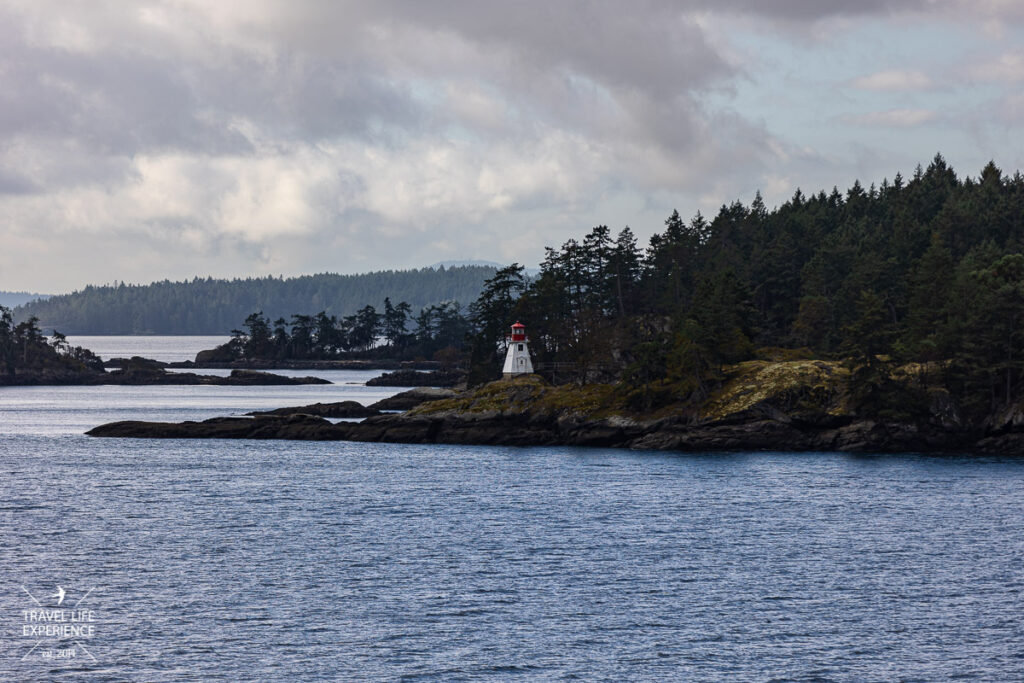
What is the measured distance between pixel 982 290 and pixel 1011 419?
14.4 metres

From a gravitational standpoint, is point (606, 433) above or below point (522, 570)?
above

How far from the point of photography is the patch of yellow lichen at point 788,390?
331 ft

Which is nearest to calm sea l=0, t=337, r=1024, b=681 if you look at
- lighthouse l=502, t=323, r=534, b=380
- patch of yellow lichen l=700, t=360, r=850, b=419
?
patch of yellow lichen l=700, t=360, r=850, b=419

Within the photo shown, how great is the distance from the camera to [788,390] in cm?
10081

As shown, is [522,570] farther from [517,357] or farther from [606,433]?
[517,357]

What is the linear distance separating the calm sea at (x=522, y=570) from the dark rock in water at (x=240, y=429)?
A: 74.8ft

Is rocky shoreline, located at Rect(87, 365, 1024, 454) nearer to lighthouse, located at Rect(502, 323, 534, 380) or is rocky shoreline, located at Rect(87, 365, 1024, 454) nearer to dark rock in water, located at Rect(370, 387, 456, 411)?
lighthouse, located at Rect(502, 323, 534, 380)

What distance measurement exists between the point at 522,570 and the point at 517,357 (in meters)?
67.9

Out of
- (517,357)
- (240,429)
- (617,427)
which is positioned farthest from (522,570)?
(240,429)

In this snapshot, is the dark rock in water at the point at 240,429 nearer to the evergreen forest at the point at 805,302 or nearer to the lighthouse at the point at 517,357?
the lighthouse at the point at 517,357

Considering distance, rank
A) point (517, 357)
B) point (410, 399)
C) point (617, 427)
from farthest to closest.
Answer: point (410, 399)
point (517, 357)
point (617, 427)

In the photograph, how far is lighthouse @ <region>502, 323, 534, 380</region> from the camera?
121938 mm

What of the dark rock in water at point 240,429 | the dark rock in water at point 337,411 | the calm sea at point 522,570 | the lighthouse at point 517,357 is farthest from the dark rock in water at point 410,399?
the calm sea at point 522,570

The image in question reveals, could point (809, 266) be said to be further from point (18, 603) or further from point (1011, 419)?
point (18, 603)
